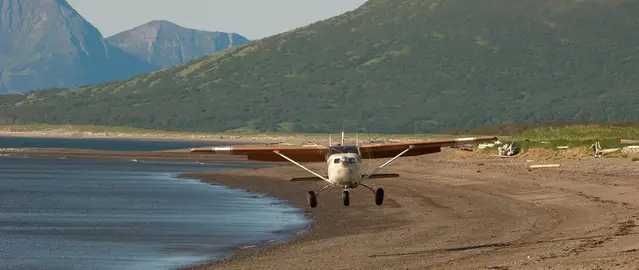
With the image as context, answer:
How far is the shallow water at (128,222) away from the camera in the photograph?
33.8 metres

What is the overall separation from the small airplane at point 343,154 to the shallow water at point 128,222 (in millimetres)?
2496

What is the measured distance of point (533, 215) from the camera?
3894 cm

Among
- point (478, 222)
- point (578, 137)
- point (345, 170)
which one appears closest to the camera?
Result: point (345, 170)

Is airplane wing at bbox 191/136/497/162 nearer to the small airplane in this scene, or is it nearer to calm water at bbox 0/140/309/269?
the small airplane

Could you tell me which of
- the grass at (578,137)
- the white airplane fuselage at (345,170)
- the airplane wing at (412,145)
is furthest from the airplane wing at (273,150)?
the grass at (578,137)

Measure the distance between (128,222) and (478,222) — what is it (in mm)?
14413

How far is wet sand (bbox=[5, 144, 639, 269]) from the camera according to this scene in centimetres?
2745

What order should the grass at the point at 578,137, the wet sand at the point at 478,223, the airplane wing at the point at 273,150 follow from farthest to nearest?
the grass at the point at 578,137
the airplane wing at the point at 273,150
the wet sand at the point at 478,223

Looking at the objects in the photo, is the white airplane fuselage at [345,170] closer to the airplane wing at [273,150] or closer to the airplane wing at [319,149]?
the airplane wing at [319,149]

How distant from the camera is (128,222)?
4494 cm

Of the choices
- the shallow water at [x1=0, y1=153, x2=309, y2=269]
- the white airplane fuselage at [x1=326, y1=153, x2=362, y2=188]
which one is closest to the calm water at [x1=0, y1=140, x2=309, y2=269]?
the shallow water at [x1=0, y1=153, x2=309, y2=269]

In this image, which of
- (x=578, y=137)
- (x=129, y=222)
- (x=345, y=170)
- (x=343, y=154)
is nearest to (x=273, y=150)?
(x=343, y=154)

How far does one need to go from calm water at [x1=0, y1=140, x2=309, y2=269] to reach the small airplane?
2.50 m

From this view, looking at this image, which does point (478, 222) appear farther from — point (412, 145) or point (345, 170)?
point (345, 170)
